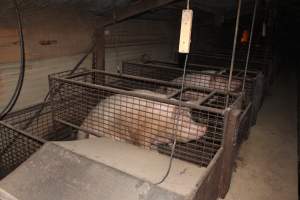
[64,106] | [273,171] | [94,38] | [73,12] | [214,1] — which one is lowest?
[273,171]

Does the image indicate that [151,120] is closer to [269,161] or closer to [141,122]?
[141,122]

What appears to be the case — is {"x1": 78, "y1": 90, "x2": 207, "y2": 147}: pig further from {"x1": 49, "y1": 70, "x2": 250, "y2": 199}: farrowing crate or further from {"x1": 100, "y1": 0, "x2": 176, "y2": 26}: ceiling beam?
{"x1": 100, "y1": 0, "x2": 176, "y2": 26}: ceiling beam

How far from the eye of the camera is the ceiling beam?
7.84 feet

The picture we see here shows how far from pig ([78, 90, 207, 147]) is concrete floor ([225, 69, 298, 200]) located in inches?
29.1

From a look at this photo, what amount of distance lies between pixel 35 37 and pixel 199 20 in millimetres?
3451

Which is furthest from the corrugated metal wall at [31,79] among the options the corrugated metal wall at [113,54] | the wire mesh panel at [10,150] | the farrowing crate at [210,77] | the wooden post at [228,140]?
the wooden post at [228,140]

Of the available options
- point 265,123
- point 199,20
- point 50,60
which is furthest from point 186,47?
point 199,20

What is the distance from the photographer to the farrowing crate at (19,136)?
1.88 m

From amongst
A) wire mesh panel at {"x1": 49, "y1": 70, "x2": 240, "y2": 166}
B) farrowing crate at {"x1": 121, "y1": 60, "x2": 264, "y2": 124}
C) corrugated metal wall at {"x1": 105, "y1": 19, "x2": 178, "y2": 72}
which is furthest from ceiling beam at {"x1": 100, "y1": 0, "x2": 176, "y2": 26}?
wire mesh panel at {"x1": 49, "y1": 70, "x2": 240, "y2": 166}

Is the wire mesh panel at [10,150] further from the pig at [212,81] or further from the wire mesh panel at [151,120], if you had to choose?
the pig at [212,81]

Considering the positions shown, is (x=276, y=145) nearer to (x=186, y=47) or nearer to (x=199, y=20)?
(x=186, y=47)

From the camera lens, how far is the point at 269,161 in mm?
2650

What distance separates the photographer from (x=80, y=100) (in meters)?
2.27

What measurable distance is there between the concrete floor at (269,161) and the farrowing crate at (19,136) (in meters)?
1.56
